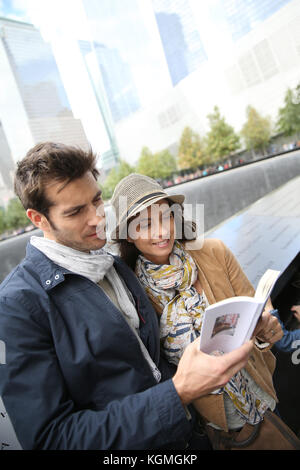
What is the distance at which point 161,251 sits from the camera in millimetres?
1468

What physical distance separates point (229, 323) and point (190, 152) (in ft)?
109

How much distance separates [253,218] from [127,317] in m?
4.51

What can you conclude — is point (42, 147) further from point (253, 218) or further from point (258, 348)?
point (253, 218)

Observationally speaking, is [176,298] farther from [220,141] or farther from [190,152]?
[190,152]

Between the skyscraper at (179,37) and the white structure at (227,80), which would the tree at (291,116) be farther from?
the skyscraper at (179,37)

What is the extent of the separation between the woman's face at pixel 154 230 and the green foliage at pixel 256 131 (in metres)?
31.5

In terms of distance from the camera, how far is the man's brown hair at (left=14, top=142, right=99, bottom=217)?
3.79ft

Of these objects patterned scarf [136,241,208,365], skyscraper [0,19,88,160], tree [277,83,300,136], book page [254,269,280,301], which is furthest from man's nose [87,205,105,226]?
tree [277,83,300,136]

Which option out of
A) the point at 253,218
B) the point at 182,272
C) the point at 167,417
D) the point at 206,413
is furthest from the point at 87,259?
the point at 253,218

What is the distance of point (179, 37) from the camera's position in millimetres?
36219

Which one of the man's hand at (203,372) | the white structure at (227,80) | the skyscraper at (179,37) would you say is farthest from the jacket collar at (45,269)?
the skyscraper at (179,37)

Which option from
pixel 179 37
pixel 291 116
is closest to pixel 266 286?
pixel 291 116

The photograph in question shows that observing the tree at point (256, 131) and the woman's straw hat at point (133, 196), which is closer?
the woman's straw hat at point (133, 196)

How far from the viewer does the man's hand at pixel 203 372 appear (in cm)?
92
